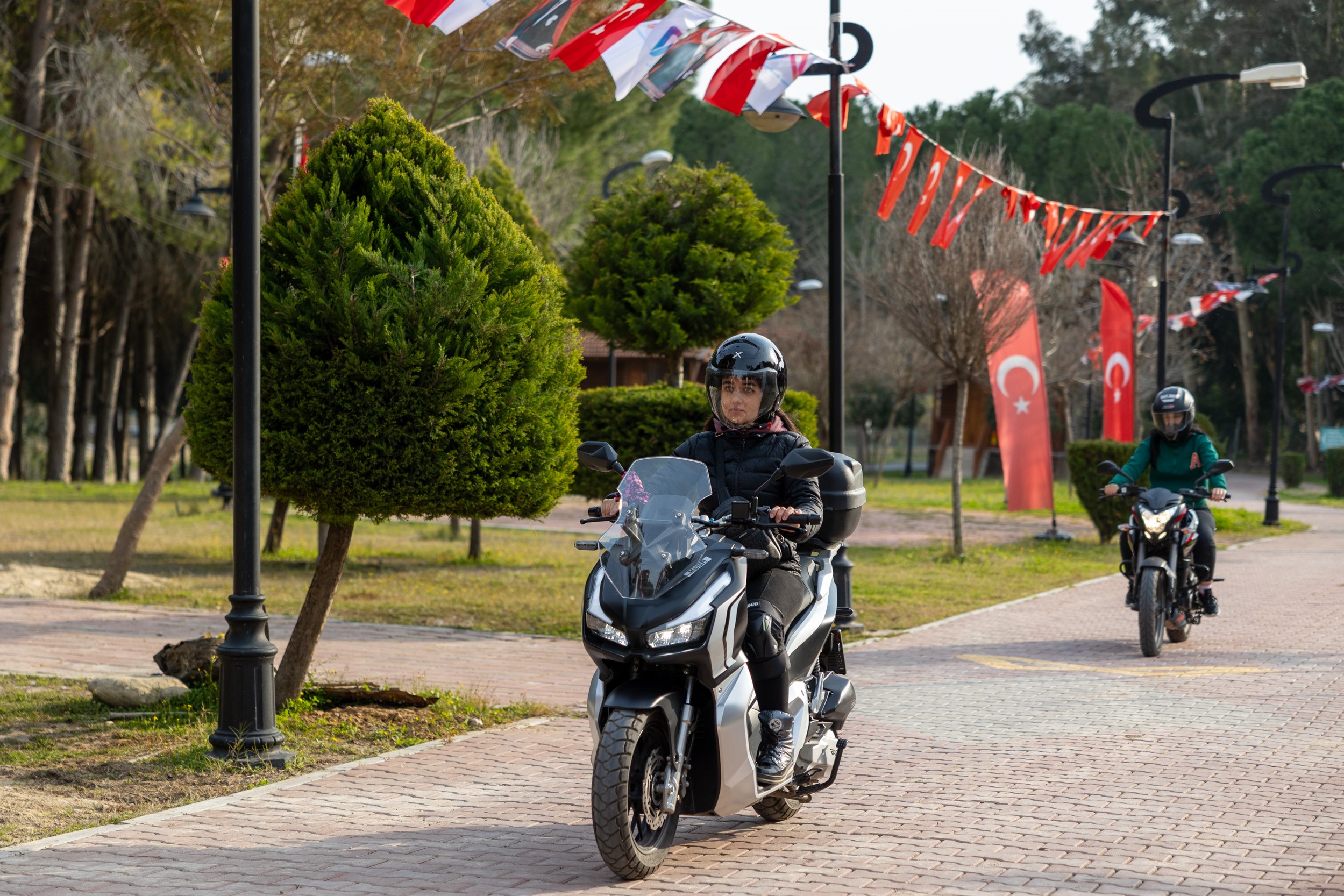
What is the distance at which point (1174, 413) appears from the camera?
10133mm

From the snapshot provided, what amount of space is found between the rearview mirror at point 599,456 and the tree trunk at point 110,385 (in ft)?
104

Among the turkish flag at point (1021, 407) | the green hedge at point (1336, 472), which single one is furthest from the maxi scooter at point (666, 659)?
the green hedge at point (1336, 472)

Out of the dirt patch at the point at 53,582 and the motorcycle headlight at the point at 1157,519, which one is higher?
the motorcycle headlight at the point at 1157,519

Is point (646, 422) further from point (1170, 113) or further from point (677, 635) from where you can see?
point (677, 635)

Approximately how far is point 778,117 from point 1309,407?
154ft

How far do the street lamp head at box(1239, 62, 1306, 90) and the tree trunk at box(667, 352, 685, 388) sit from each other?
7.27 meters

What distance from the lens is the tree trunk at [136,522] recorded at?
12.4 metres

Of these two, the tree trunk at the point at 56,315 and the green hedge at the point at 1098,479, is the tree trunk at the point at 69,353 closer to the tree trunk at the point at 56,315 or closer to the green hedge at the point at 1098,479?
the tree trunk at the point at 56,315

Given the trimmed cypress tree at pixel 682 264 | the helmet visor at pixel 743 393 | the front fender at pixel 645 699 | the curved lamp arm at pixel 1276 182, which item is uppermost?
the curved lamp arm at pixel 1276 182

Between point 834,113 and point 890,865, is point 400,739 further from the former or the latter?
point 834,113

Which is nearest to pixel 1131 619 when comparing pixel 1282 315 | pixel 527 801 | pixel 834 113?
pixel 834 113

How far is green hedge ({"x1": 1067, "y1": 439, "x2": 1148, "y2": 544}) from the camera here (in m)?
18.9

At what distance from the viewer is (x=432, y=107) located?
12828 millimetres

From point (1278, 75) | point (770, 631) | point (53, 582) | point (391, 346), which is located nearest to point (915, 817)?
point (770, 631)
